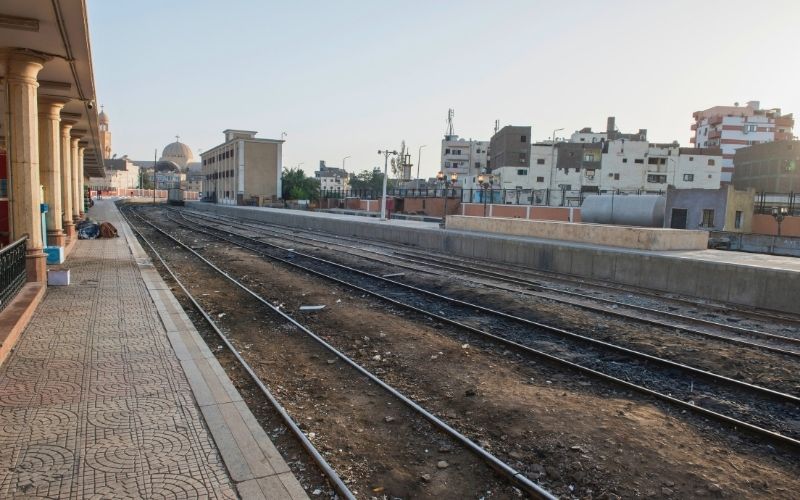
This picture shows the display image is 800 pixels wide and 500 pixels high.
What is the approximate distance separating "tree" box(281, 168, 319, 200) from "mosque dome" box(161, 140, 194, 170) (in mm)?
102269

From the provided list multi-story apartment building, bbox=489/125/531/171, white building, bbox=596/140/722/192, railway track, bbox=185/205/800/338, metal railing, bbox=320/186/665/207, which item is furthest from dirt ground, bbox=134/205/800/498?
multi-story apartment building, bbox=489/125/531/171

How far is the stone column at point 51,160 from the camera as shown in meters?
16.8

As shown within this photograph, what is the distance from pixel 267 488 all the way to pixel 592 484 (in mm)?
3025

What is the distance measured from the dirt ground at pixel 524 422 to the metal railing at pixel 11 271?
388 centimetres

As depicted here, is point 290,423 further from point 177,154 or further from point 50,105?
point 177,154

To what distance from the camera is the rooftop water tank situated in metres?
25.2

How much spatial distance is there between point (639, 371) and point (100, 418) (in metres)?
7.62

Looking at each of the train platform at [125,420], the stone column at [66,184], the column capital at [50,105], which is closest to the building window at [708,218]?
the train platform at [125,420]

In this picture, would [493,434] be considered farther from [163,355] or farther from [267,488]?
[163,355]

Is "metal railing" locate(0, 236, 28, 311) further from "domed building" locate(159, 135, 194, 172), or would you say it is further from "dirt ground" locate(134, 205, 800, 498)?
"domed building" locate(159, 135, 194, 172)

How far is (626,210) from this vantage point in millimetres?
26531

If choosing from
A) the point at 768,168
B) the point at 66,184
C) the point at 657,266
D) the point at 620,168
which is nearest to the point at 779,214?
the point at 657,266

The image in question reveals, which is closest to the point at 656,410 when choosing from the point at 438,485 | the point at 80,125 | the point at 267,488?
the point at 438,485

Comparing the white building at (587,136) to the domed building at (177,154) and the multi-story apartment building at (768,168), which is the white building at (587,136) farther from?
the domed building at (177,154)
